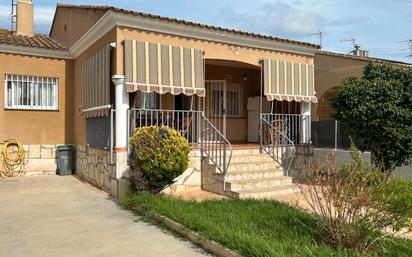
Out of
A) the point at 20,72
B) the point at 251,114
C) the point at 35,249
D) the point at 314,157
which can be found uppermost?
the point at 20,72

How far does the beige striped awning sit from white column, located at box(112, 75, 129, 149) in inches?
174

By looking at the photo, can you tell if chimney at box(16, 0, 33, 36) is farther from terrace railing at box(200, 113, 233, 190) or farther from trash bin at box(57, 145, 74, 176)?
terrace railing at box(200, 113, 233, 190)

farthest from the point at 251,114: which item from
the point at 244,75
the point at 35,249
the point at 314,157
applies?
the point at 35,249

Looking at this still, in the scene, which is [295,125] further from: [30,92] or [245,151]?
[30,92]

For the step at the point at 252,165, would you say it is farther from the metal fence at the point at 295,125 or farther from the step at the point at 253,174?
the metal fence at the point at 295,125

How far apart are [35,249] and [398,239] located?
521 centimetres

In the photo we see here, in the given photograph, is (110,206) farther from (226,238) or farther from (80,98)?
(80,98)

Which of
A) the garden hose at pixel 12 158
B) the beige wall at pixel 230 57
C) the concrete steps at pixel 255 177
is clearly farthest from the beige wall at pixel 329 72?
the garden hose at pixel 12 158

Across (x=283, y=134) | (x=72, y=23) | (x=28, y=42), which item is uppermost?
(x=72, y=23)

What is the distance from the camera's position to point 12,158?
1358 cm

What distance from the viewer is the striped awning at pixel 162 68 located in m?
10.1

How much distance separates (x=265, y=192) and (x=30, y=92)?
8712 mm

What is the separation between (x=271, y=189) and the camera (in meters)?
10.3

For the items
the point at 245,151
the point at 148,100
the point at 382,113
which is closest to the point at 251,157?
the point at 245,151
